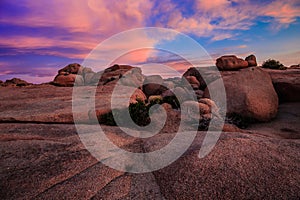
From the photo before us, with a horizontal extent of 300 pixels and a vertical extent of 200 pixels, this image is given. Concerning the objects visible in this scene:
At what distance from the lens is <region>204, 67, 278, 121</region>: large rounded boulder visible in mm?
13648

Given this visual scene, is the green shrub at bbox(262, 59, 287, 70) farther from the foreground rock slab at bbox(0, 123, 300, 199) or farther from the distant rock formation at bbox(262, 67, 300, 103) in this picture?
the foreground rock slab at bbox(0, 123, 300, 199)

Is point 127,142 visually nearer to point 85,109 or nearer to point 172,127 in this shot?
point 172,127

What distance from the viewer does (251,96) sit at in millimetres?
13797

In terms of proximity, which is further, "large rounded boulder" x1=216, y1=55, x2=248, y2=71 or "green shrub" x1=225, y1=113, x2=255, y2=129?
"large rounded boulder" x1=216, y1=55, x2=248, y2=71

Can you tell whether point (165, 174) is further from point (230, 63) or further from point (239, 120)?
point (230, 63)

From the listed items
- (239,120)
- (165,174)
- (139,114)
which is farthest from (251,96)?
(165,174)

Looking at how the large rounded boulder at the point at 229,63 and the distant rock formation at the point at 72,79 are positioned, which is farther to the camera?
the distant rock formation at the point at 72,79

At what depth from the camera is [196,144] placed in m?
7.64

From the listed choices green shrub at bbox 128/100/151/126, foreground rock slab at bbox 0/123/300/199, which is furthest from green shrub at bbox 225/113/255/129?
foreground rock slab at bbox 0/123/300/199

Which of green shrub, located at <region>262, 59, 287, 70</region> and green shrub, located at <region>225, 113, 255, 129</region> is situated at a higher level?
green shrub, located at <region>262, 59, 287, 70</region>

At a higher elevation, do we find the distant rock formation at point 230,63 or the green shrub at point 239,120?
the distant rock formation at point 230,63

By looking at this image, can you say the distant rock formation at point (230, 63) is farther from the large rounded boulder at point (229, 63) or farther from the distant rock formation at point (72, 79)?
the distant rock formation at point (72, 79)

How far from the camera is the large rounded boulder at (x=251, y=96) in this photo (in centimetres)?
1365

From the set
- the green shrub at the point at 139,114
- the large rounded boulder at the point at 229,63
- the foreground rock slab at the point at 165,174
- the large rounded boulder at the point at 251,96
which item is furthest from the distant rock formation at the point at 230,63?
the foreground rock slab at the point at 165,174
